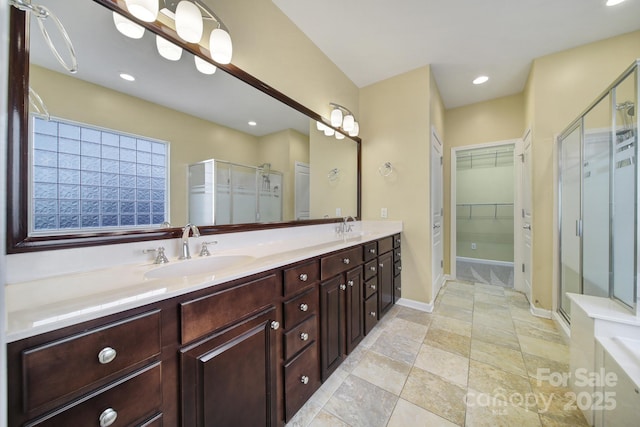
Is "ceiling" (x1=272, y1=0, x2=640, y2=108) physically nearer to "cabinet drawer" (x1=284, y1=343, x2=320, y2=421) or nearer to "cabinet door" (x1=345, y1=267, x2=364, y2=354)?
"cabinet door" (x1=345, y1=267, x2=364, y2=354)

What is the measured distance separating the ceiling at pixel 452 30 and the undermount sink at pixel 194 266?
1945 millimetres

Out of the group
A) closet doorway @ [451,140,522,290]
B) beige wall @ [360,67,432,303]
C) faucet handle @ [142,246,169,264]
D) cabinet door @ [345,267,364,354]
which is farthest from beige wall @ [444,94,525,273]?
faucet handle @ [142,246,169,264]

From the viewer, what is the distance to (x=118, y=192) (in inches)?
38.9

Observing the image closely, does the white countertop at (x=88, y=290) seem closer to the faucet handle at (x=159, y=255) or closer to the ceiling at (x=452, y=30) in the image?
the faucet handle at (x=159, y=255)

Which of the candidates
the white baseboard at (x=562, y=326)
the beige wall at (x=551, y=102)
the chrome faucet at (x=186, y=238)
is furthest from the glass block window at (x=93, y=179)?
the beige wall at (x=551, y=102)

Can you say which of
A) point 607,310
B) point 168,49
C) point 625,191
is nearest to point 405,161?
point 625,191

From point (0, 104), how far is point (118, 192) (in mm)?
752

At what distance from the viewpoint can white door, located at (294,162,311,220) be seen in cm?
192

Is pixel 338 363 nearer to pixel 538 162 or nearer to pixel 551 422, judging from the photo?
pixel 551 422

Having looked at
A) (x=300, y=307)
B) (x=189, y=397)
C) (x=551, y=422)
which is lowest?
(x=551, y=422)

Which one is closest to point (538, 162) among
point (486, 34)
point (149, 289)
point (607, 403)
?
point (486, 34)

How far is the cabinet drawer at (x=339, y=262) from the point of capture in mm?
1363

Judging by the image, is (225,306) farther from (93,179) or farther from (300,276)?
(93,179)

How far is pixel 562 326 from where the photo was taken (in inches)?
78.4
